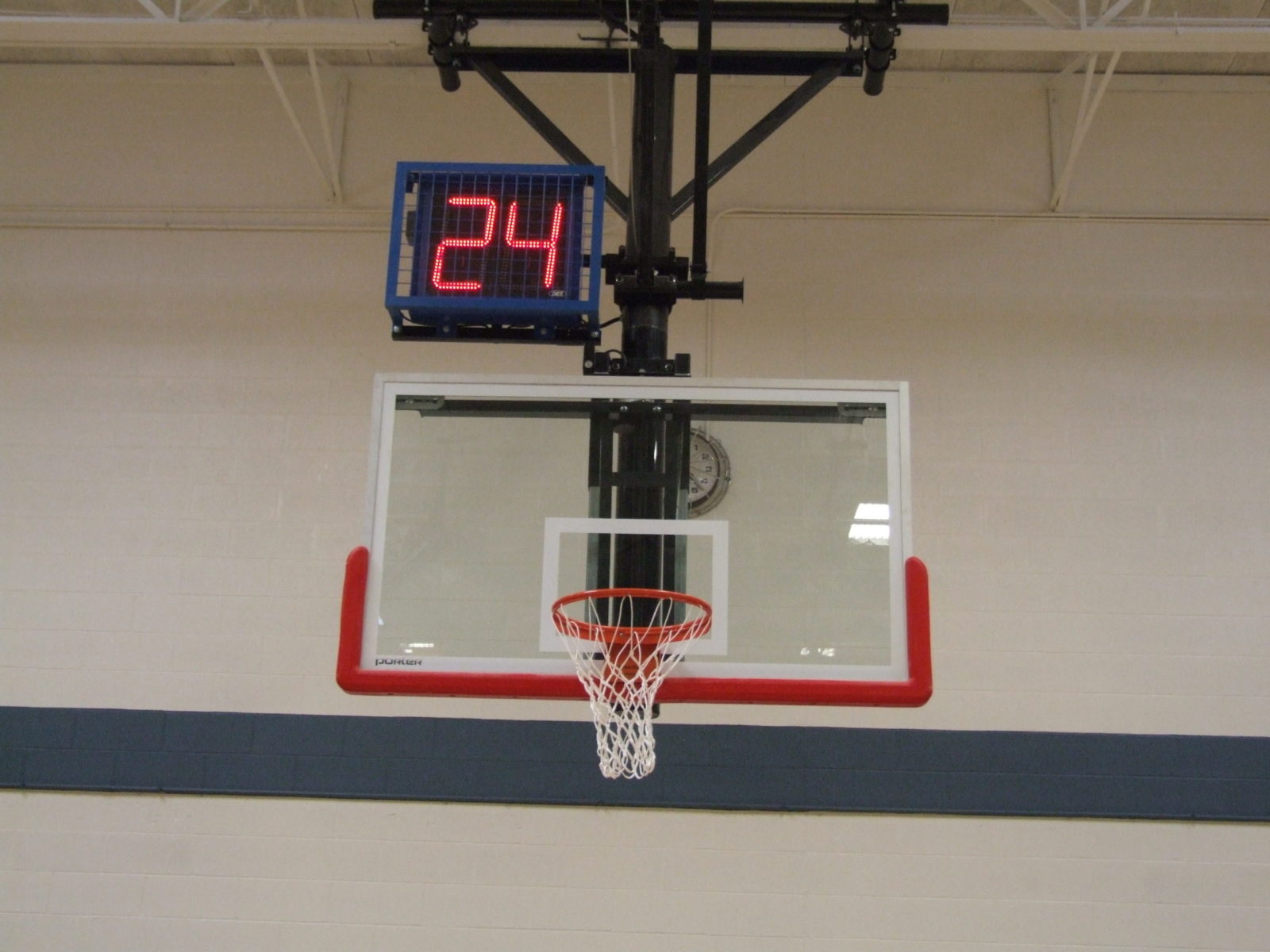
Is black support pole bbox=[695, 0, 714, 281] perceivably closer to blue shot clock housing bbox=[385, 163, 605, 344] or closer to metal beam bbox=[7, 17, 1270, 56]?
blue shot clock housing bbox=[385, 163, 605, 344]

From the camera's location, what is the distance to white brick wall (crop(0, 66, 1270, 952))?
5254mm

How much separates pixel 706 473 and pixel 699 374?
198 cm

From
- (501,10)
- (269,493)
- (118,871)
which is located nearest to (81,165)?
(269,493)

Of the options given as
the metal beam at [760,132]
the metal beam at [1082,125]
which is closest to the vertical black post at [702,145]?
the metal beam at [760,132]

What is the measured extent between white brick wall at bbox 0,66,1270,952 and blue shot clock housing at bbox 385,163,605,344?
2017 millimetres

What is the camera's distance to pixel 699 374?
5.93 meters

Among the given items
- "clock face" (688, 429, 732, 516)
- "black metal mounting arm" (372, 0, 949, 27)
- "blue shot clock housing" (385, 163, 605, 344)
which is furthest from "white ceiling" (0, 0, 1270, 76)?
"clock face" (688, 429, 732, 516)

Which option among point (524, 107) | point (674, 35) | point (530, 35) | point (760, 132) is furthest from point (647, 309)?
point (674, 35)

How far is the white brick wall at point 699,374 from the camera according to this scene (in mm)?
5254

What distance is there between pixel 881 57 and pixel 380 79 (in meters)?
3.11

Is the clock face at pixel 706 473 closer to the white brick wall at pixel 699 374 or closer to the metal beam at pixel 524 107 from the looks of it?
the metal beam at pixel 524 107

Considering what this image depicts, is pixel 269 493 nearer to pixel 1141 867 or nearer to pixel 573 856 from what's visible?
pixel 573 856

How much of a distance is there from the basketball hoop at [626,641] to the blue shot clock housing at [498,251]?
906 mm

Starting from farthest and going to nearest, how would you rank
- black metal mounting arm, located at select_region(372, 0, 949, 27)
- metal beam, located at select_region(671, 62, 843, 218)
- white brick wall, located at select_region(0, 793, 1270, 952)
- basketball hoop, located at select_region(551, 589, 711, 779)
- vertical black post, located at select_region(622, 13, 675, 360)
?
white brick wall, located at select_region(0, 793, 1270, 952) → black metal mounting arm, located at select_region(372, 0, 949, 27) → metal beam, located at select_region(671, 62, 843, 218) → vertical black post, located at select_region(622, 13, 675, 360) → basketball hoop, located at select_region(551, 589, 711, 779)
